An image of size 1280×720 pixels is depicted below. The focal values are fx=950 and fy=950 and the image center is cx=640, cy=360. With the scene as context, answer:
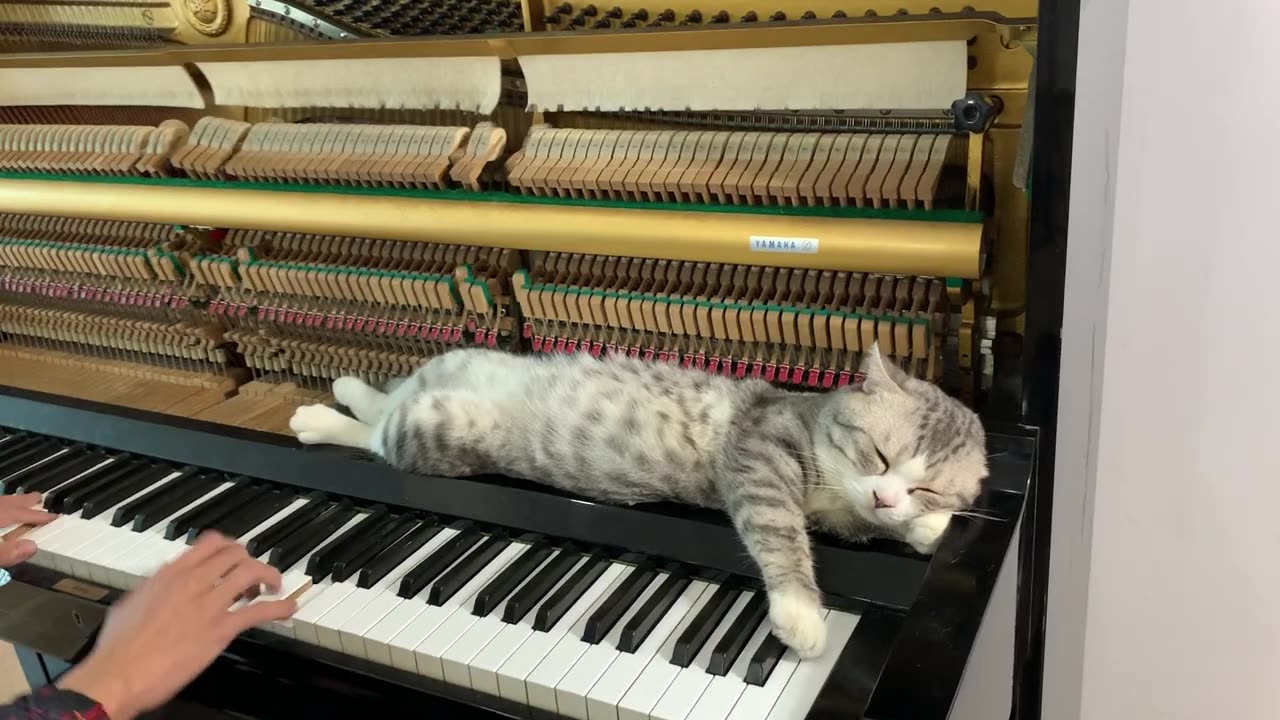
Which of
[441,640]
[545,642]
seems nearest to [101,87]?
[441,640]

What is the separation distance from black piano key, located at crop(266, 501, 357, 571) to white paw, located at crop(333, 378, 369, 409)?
0.91ft

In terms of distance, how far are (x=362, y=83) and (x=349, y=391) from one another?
0.66 meters

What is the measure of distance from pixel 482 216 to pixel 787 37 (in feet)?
2.17

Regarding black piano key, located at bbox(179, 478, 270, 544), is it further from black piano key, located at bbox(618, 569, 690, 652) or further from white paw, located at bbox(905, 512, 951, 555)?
white paw, located at bbox(905, 512, 951, 555)

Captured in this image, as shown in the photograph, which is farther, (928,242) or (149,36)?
(149,36)

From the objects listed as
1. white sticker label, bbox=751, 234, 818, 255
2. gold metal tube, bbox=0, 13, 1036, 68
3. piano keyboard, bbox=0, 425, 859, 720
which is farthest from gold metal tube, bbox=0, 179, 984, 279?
piano keyboard, bbox=0, 425, 859, 720

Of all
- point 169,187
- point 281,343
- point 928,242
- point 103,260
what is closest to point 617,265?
point 928,242

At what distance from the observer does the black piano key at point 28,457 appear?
7.11 ft

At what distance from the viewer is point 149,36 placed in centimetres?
229

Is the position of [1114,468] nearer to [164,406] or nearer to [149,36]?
[164,406]

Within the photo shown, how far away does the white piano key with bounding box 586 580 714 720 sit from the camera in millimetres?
1356

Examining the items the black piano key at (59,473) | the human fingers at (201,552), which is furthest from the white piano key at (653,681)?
the black piano key at (59,473)

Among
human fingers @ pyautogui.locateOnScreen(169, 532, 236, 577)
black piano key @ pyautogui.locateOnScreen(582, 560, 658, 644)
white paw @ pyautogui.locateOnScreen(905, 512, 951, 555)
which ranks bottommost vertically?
black piano key @ pyautogui.locateOnScreen(582, 560, 658, 644)

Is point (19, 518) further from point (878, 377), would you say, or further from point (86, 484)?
point (878, 377)
